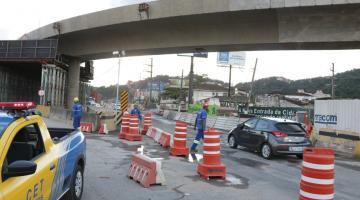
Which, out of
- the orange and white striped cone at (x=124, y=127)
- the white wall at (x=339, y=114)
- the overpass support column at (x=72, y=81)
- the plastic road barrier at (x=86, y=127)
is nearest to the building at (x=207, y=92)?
the overpass support column at (x=72, y=81)

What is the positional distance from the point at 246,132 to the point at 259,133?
0.96m

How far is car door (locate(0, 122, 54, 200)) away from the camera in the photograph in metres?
4.16

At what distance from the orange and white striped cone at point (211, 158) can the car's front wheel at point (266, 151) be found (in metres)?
4.84

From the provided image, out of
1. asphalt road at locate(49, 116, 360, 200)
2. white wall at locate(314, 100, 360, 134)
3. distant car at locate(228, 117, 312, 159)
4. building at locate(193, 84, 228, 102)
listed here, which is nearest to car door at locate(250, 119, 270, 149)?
distant car at locate(228, 117, 312, 159)

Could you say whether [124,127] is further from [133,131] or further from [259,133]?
[259,133]

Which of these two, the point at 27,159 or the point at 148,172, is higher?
the point at 27,159

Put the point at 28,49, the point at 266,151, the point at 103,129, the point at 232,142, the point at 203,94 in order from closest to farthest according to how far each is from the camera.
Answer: the point at 266,151 < the point at 232,142 < the point at 103,129 < the point at 28,49 < the point at 203,94

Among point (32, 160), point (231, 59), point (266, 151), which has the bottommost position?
point (266, 151)

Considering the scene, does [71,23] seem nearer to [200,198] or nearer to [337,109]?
[337,109]

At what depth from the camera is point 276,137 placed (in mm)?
14664

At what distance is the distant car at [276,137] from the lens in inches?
571

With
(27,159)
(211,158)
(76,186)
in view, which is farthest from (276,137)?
(27,159)

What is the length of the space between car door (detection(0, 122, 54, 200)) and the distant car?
10.3m

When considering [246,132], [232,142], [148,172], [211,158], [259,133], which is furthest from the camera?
[232,142]
